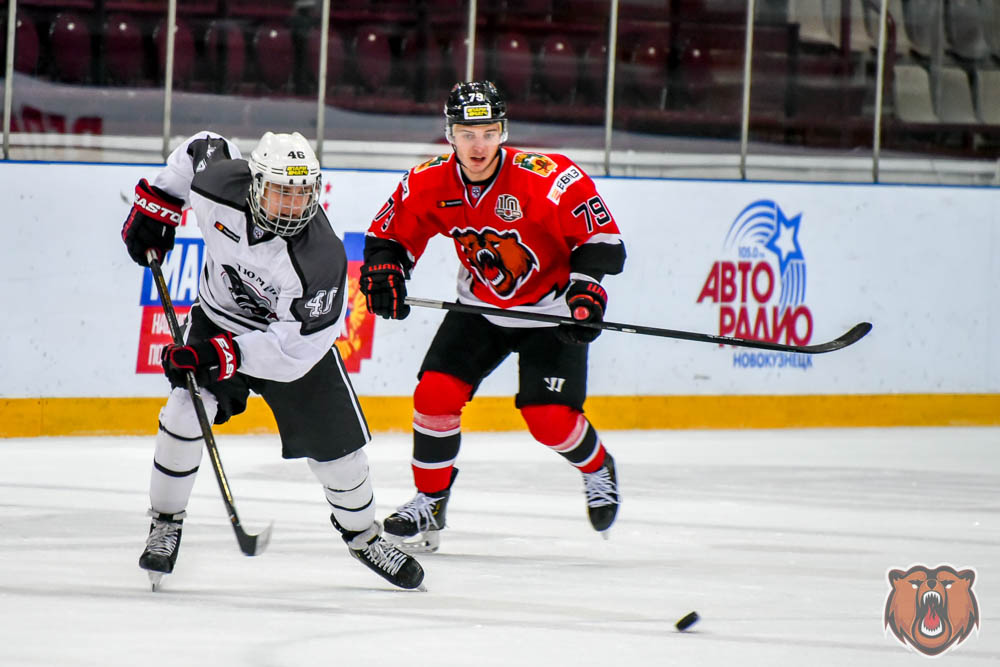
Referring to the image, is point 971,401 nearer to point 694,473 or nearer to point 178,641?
point 694,473

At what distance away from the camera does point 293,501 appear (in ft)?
14.2

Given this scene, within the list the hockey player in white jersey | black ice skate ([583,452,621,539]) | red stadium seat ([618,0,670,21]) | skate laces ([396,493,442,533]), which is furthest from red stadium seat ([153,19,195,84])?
black ice skate ([583,452,621,539])

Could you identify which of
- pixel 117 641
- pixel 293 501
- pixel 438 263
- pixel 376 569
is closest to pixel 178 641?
pixel 117 641

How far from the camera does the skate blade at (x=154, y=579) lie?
119 inches

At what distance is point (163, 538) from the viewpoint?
121 inches

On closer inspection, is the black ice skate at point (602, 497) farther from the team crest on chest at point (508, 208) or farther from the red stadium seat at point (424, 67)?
the red stadium seat at point (424, 67)

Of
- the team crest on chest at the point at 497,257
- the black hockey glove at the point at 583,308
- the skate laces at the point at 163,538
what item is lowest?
the skate laces at the point at 163,538

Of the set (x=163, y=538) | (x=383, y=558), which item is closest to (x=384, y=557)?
(x=383, y=558)

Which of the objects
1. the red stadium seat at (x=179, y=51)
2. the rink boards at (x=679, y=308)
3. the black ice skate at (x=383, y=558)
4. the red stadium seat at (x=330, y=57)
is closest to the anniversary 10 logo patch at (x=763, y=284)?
the rink boards at (x=679, y=308)

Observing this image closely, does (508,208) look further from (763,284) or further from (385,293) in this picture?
(763,284)

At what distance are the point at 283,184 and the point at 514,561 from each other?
1.21 meters

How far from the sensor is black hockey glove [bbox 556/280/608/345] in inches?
141

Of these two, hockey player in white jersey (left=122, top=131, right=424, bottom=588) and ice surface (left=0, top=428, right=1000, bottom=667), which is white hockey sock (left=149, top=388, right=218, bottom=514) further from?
ice surface (left=0, top=428, right=1000, bottom=667)

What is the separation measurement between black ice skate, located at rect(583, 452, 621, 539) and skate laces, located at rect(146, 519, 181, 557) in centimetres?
115
